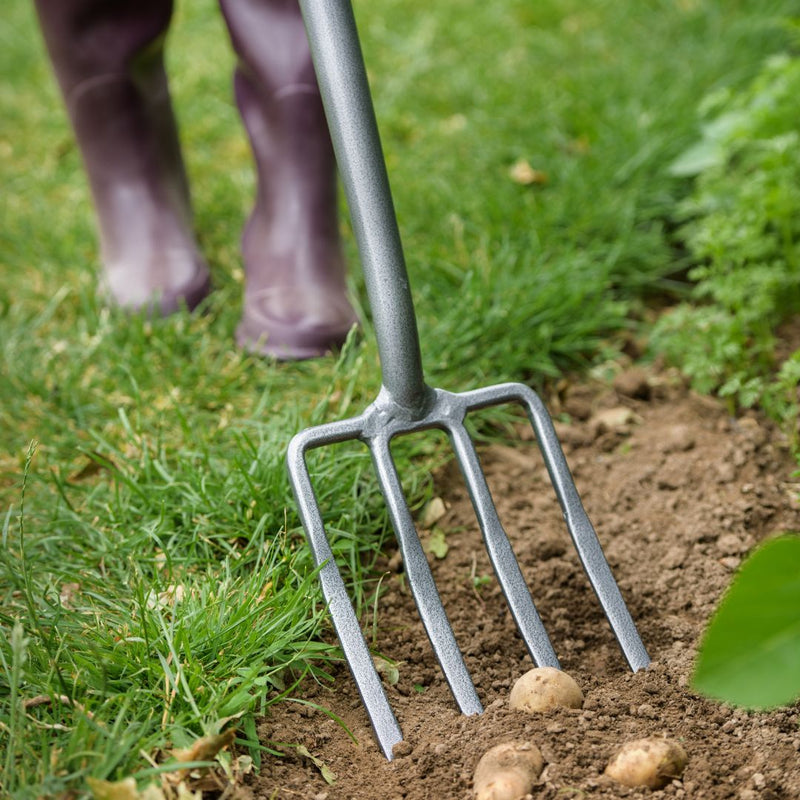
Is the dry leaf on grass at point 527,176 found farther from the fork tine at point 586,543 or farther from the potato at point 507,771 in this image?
the potato at point 507,771

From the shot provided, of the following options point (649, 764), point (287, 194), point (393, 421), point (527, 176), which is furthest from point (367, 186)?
point (527, 176)

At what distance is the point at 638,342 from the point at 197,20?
2409 mm

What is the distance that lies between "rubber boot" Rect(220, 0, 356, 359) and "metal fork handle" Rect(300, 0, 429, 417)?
587 millimetres

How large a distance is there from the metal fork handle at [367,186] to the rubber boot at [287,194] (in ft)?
1.93

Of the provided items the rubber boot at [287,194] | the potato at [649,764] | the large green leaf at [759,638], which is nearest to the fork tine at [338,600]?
the potato at [649,764]

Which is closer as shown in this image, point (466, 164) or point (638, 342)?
point (638, 342)

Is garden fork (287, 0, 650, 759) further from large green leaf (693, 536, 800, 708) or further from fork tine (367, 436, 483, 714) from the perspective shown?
large green leaf (693, 536, 800, 708)

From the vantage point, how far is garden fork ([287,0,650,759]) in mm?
1305

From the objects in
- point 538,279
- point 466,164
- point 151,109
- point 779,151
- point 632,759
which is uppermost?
point 151,109

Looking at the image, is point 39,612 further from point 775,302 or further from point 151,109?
point 775,302

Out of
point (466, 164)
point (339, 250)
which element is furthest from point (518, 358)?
point (466, 164)

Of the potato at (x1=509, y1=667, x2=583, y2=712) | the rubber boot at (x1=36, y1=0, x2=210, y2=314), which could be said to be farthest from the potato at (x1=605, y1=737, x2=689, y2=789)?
the rubber boot at (x1=36, y1=0, x2=210, y2=314)

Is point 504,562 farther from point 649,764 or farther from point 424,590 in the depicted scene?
point 649,764

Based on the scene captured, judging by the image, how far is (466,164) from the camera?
8.48 ft
